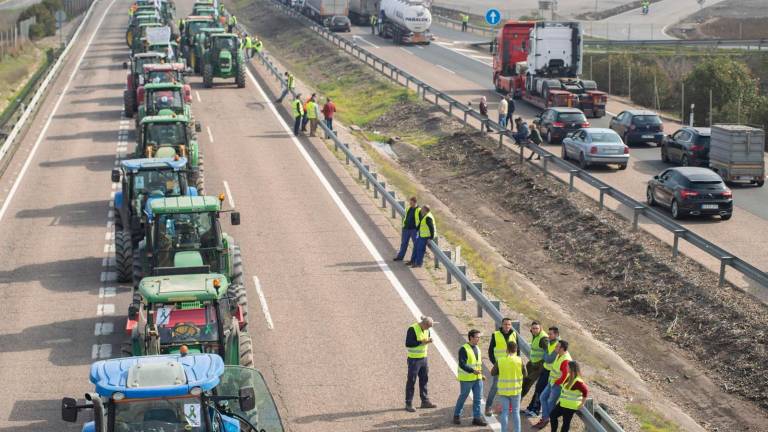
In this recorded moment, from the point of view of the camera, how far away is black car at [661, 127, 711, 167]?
39.5 metres

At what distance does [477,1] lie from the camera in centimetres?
12162

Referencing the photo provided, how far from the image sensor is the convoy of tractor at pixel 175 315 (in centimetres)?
1238

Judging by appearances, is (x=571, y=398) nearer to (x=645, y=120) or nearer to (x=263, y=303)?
(x=263, y=303)

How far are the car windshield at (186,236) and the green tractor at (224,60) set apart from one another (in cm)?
3342

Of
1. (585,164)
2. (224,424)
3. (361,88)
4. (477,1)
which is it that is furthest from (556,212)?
(477,1)

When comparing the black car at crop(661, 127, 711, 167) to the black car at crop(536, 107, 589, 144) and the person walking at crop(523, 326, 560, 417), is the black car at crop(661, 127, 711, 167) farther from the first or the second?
the person walking at crop(523, 326, 560, 417)

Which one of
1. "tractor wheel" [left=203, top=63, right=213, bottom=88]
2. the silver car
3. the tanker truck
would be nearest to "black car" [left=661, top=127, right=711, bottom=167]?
the silver car

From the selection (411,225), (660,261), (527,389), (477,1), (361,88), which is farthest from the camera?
(477,1)

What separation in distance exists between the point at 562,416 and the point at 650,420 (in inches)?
123

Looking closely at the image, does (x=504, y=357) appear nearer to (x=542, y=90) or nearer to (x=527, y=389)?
(x=527, y=389)

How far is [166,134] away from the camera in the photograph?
3269 cm

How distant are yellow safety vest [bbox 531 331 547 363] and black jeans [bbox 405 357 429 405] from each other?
1.62m

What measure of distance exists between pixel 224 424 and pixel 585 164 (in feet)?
93.5

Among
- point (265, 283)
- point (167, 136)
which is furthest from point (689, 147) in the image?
point (265, 283)
